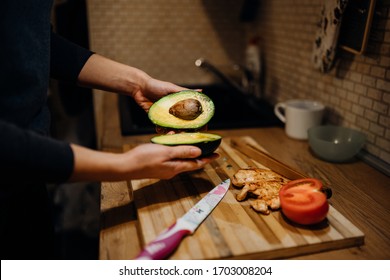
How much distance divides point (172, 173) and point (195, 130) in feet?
0.68

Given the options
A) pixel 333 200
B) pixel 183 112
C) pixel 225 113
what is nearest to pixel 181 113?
pixel 183 112

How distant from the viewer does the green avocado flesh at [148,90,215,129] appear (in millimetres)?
1052

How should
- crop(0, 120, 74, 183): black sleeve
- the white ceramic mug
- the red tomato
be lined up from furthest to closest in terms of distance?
the white ceramic mug < the red tomato < crop(0, 120, 74, 183): black sleeve

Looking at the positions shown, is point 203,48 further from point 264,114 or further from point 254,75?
point 264,114

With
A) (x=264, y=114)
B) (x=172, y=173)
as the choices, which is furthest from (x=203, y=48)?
(x=172, y=173)

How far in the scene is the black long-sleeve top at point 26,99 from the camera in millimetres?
688

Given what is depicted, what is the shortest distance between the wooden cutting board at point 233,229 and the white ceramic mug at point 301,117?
1.80 feet

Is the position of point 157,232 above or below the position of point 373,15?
below

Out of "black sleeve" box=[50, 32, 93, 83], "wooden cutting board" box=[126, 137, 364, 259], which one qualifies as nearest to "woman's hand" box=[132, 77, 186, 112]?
"black sleeve" box=[50, 32, 93, 83]

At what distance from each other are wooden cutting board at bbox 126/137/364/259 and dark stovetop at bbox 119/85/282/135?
0.58 meters

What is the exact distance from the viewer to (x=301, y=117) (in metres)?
1.42

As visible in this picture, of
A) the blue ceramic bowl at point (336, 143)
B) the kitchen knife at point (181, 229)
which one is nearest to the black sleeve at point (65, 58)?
the kitchen knife at point (181, 229)

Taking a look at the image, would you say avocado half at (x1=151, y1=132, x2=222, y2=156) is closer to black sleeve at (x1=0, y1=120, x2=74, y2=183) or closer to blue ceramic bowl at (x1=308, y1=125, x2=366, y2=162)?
black sleeve at (x1=0, y1=120, x2=74, y2=183)
